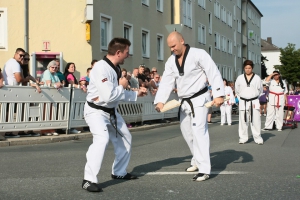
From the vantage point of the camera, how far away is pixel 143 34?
30.6 metres

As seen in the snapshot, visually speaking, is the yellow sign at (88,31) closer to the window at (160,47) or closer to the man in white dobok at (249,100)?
the window at (160,47)

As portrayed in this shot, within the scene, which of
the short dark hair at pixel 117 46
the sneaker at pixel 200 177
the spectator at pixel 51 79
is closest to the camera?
the short dark hair at pixel 117 46

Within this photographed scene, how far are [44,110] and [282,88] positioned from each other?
7967 millimetres

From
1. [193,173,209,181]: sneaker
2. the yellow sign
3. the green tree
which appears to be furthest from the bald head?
the green tree

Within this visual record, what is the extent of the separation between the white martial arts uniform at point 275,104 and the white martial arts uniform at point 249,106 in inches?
185

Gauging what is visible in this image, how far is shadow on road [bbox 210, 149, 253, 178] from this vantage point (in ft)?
28.2

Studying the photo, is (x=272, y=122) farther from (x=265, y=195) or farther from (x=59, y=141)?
(x=265, y=195)

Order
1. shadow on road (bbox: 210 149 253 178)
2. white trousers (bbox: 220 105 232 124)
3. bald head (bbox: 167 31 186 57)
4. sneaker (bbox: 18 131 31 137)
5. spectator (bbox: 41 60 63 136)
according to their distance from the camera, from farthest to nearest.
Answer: white trousers (bbox: 220 105 232 124), spectator (bbox: 41 60 63 136), sneaker (bbox: 18 131 31 137), shadow on road (bbox: 210 149 253 178), bald head (bbox: 167 31 186 57)

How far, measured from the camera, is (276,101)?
1786 centimetres

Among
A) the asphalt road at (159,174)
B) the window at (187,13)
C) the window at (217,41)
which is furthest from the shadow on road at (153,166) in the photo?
the window at (217,41)

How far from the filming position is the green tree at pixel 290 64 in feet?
259

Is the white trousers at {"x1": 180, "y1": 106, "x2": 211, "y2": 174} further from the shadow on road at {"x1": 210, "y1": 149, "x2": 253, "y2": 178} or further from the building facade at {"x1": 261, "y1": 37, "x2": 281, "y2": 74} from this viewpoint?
the building facade at {"x1": 261, "y1": 37, "x2": 281, "y2": 74}

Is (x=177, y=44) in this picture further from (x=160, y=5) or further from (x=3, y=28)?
(x=160, y=5)

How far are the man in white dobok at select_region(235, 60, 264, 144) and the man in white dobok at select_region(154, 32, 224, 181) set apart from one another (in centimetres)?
560
